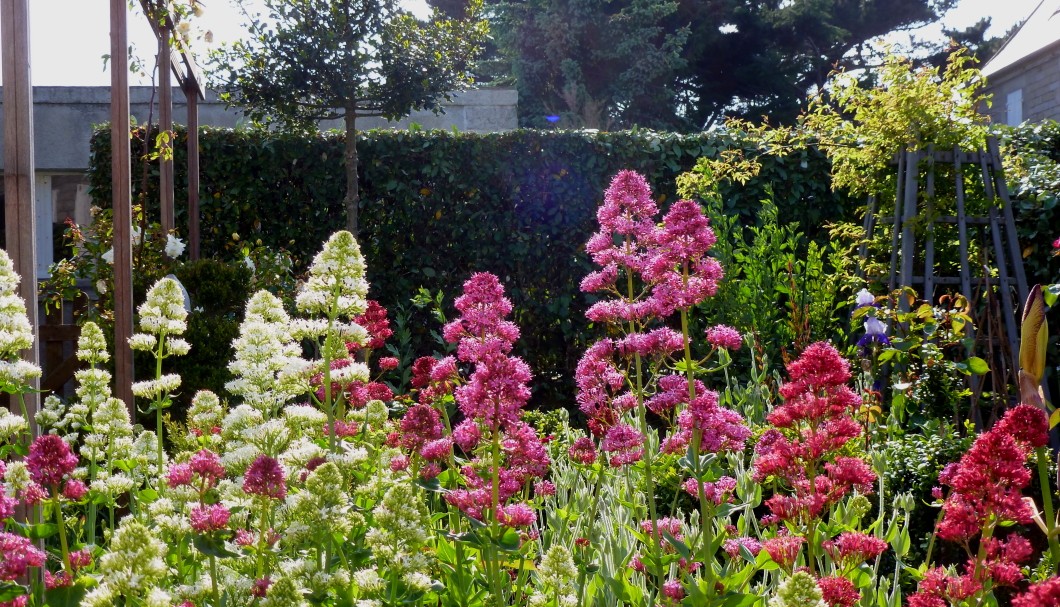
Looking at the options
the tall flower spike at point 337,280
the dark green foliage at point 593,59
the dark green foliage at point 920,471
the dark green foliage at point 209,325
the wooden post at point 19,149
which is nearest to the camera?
the tall flower spike at point 337,280

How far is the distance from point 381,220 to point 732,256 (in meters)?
2.71

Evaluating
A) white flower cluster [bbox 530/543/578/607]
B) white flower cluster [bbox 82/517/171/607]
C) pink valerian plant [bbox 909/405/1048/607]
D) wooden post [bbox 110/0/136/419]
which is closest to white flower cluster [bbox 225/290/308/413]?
white flower cluster [bbox 82/517/171/607]

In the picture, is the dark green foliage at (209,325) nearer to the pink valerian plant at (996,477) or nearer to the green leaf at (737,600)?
the green leaf at (737,600)

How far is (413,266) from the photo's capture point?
7.22 m

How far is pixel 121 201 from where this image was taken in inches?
140

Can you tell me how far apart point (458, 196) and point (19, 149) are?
4704 mm

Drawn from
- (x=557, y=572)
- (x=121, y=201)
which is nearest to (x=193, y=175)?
(x=121, y=201)

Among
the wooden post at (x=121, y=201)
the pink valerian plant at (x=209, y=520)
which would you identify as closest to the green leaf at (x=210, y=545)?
the pink valerian plant at (x=209, y=520)

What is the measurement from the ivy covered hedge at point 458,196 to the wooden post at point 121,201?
3606 mm

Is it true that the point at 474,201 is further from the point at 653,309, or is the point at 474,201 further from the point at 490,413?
the point at 490,413

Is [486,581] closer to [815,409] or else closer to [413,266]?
[815,409]

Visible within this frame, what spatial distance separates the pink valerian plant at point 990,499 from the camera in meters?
1.30

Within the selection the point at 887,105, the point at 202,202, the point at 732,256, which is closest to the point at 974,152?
the point at 887,105

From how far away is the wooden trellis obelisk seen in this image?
516 cm
